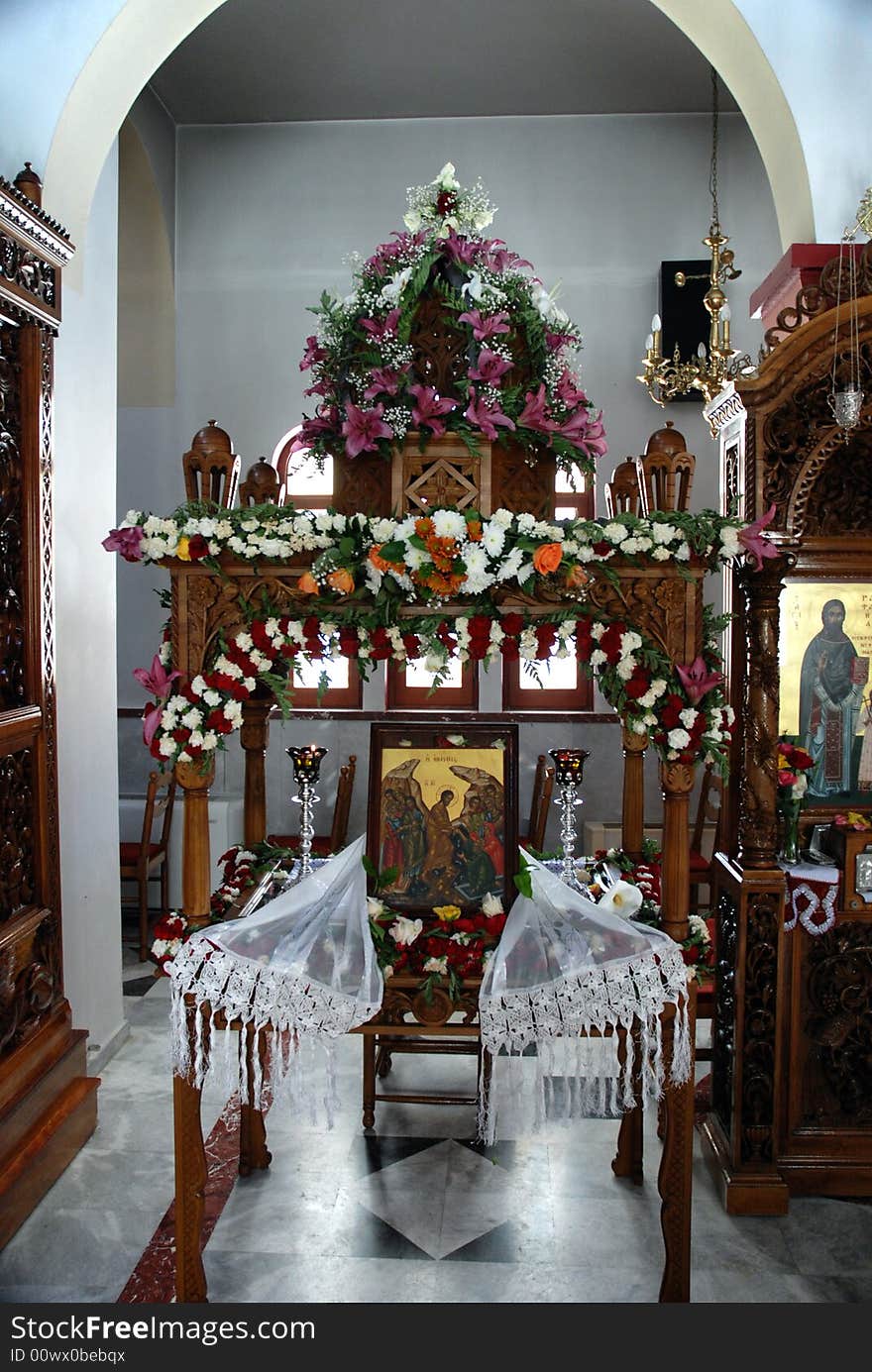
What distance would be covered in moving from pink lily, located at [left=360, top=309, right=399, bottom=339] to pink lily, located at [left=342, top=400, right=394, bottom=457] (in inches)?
9.2

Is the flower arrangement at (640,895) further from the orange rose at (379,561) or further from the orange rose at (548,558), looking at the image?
the orange rose at (379,561)

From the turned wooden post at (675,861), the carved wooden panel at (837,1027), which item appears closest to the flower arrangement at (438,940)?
the turned wooden post at (675,861)

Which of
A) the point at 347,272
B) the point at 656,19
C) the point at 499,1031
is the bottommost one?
the point at 499,1031

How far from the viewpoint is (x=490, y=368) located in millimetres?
2861

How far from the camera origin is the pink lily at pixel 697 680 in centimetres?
283

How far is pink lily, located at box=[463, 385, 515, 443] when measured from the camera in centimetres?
285

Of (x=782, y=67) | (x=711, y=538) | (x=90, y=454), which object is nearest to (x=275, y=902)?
(x=711, y=538)

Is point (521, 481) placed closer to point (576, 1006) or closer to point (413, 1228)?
point (576, 1006)

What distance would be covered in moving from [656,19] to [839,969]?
5.36 metres

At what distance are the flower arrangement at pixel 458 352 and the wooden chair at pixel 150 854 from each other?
3194 millimetres

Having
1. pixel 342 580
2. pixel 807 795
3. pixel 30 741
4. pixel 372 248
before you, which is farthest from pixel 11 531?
pixel 372 248

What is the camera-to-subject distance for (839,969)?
352cm

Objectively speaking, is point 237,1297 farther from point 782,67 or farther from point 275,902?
point 782,67

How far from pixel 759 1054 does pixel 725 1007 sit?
0.65 ft
